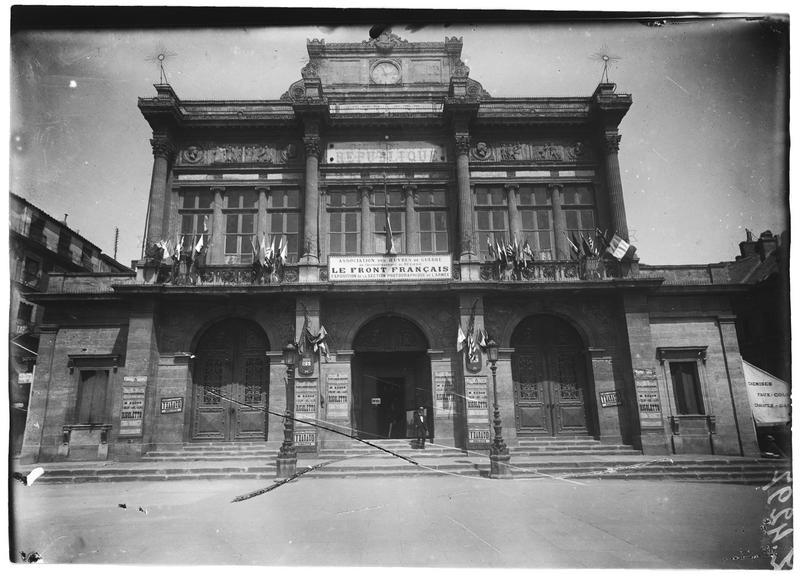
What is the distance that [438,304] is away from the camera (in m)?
16.9

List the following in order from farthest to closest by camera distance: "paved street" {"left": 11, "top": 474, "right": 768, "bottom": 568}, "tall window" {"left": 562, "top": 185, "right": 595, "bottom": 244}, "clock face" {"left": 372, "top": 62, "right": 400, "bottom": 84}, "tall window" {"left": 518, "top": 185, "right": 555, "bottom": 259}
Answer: "clock face" {"left": 372, "top": 62, "right": 400, "bottom": 84} → "tall window" {"left": 562, "top": 185, "right": 595, "bottom": 244} → "tall window" {"left": 518, "top": 185, "right": 555, "bottom": 259} → "paved street" {"left": 11, "top": 474, "right": 768, "bottom": 568}

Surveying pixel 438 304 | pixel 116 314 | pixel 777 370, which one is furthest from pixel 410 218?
pixel 777 370

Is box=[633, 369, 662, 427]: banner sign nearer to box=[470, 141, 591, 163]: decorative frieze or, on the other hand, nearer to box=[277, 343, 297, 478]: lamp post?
box=[470, 141, 591, 163]: decorative frieze

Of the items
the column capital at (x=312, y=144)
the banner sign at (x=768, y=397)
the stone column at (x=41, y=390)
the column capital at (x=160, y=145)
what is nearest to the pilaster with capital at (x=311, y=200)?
the column capital at (x=312, y=144)

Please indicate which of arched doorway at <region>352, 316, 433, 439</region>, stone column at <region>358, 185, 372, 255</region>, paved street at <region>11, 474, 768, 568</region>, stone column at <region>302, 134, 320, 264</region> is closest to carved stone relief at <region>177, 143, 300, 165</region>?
stone column at <region>302, 134, 320, 264</region>

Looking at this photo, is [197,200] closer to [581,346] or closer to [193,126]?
[193,126]

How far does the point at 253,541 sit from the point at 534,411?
11.8m

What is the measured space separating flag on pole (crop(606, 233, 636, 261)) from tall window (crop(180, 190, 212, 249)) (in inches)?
549

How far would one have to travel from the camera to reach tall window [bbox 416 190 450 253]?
712 inches

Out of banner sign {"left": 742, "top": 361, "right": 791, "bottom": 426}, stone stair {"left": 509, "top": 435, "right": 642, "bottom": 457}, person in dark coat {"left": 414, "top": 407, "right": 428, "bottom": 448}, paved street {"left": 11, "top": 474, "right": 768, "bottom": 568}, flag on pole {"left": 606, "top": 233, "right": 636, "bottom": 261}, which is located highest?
flag on pole {"left": 606, "top": 233, "right": 636, "bottom": 261}

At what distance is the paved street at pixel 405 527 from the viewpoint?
21.1 feet

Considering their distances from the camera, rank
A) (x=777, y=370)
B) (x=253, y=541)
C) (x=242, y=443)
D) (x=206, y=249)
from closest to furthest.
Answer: (x=253, y=541) → (x=777, y=370) → (x=242, y=443) → (x=206, y=249)

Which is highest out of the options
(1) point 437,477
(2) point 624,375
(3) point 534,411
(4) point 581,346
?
(4) point 581,346

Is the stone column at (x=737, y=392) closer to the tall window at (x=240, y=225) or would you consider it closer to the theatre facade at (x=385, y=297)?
the theatre facade at (x=385, y=297)
